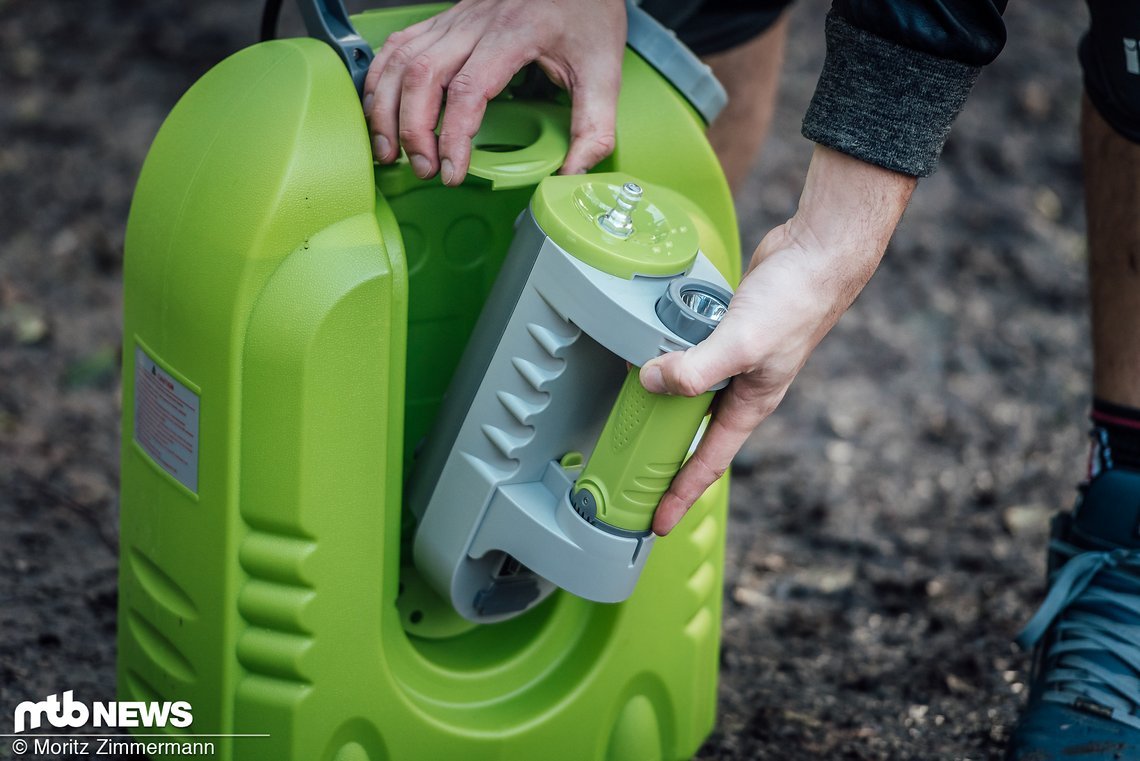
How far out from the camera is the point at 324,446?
3.01ft

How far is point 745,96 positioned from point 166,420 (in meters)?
0.89

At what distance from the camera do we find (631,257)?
91 centimetres

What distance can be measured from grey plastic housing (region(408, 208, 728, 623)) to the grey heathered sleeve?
152 millimetres

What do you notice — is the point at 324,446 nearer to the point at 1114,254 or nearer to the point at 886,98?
the point at 886,98

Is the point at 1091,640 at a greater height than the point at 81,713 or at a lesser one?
greater

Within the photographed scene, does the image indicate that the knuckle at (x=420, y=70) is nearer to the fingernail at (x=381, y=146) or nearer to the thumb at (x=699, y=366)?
the fingernail at (x=381, y=146)

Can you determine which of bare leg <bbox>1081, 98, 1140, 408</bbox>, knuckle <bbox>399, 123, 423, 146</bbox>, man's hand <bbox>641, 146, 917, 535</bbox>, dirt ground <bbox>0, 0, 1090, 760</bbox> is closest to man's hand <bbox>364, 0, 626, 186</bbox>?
knuckle <bbox>399, 123, 423, 146</bbox>

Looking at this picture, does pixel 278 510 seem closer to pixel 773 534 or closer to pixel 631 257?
pixel 631 257

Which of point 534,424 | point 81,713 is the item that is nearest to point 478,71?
point 534,424

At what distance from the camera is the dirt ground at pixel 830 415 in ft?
4.62

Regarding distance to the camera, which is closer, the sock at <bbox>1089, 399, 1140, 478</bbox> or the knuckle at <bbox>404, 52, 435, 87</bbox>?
the knuckle at <bbox>404, 52, 435, 87</bbox>

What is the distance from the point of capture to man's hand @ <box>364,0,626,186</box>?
3.14ft

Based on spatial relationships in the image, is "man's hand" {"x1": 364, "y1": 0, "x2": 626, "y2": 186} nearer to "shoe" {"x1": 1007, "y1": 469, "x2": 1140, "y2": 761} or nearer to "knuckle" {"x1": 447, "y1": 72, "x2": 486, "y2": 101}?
"knuckle" {"x1": 447, "y1": 72, "x2": 486, "y2": 101}

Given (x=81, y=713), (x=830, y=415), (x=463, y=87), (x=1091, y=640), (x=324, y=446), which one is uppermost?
(x=463, y=87)
